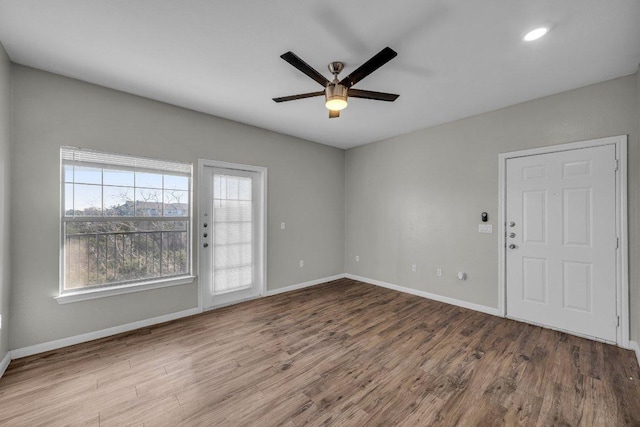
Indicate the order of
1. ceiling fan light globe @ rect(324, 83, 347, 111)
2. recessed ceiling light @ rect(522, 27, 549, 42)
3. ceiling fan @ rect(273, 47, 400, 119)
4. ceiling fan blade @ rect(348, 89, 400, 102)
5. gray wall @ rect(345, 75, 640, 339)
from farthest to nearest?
gray wall @ rect(345, 75, 640, 339), ceiling fan blade @ rect(348, 89, 400, 102), ceiling fan light globe @ rect(324, 83, 347, 111), recessed ceiling light @ rect(522, 27, 549, 42), ceiling fan @ rect(273, 47, 400, 119)

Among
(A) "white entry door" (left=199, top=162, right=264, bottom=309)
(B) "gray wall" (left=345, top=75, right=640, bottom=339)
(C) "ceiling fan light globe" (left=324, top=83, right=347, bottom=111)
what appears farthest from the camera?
(A) "white entry door" (left=199, top=162, right=264, bottom=309)

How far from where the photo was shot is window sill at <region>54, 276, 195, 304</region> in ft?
8.55

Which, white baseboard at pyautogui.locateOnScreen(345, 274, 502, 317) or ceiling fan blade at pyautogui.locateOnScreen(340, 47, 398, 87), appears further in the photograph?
white baseboard at pyautogui.locateOnScreen(345, 274, 502, 317)

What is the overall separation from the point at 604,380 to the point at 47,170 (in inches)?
205

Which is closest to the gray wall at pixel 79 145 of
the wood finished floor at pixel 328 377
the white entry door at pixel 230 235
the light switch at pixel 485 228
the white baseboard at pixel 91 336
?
the white baseboard at pixel 91 336

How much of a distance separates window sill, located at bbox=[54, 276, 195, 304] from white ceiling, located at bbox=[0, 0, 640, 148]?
2.18m

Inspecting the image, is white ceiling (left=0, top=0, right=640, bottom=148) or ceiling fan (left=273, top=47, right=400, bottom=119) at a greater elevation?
white ceiling (left=0, top=0, right=640, bottom=148)

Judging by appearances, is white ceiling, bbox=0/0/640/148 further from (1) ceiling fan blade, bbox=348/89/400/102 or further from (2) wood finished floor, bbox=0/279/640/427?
(2) wood finished floor, bbox=0/279/640/427

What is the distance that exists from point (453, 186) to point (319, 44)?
2795 mm

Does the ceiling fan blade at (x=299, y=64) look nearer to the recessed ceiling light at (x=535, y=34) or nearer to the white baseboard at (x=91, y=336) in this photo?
the recessed ceiling light at (x=535, y=34)

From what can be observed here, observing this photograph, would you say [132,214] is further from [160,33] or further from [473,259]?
[473,259]

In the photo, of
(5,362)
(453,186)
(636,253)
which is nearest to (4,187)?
(5,362)

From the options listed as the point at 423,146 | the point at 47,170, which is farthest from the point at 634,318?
the point at 47,170

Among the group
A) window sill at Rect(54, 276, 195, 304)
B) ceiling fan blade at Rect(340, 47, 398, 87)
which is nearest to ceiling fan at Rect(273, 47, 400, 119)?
ceiling fan blade at Rect(340, 47, 398, 87)
